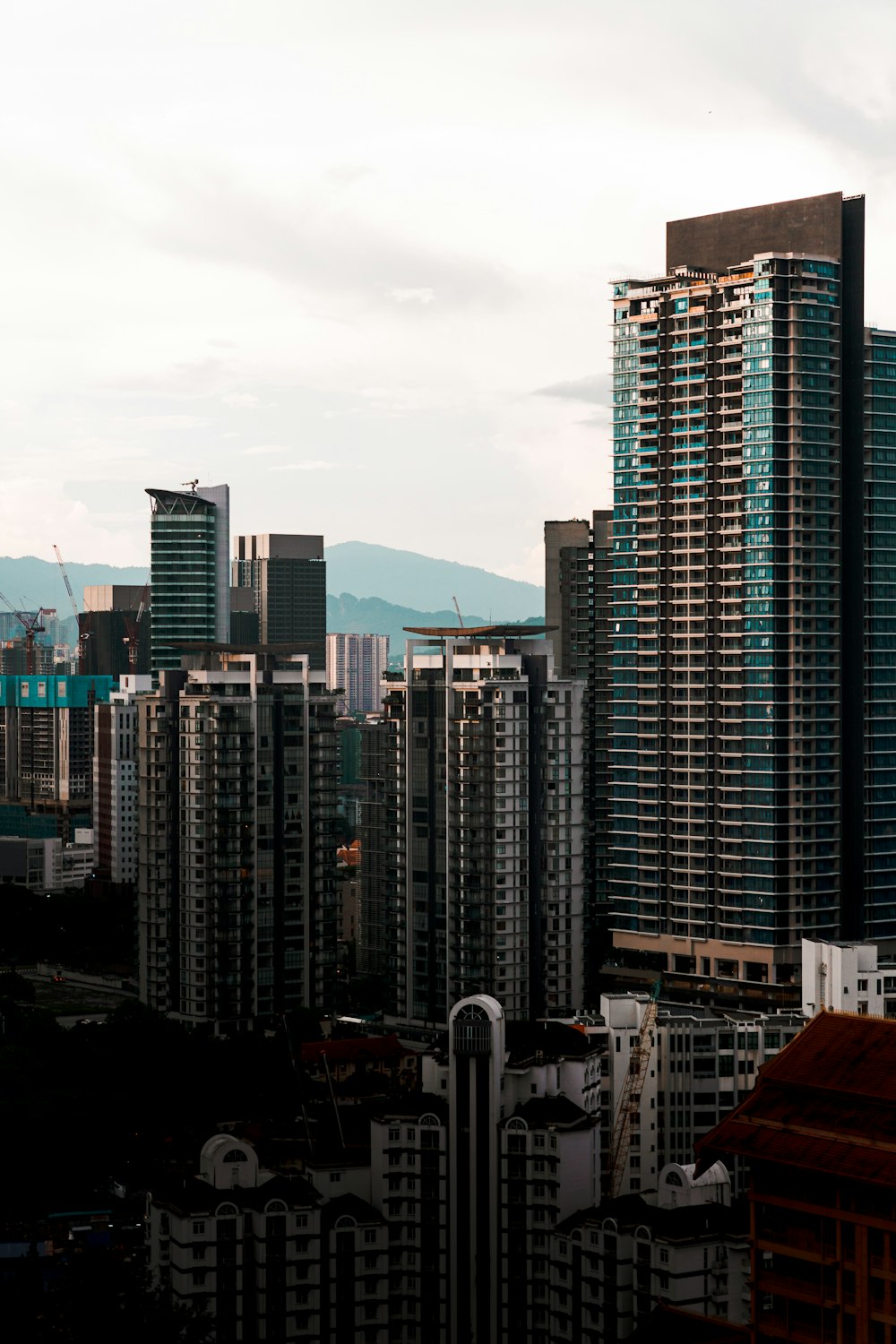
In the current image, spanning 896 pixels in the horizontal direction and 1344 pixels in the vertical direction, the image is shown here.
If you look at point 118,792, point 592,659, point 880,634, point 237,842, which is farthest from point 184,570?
point 880,634

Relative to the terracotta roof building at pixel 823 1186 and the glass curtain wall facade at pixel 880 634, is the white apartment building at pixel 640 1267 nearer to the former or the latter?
the terracotta roof building at pixel 823 1186

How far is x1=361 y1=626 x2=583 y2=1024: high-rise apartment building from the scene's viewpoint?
367ft

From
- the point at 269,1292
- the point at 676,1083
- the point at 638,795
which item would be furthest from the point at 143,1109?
the point at 638,795

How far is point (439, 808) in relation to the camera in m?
114

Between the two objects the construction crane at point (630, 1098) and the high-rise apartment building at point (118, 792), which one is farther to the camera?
the high-rise apartment building at point (118, 792)

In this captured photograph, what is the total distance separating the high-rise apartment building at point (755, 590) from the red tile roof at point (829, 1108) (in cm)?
7038

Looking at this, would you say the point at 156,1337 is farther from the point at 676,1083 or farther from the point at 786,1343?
the point at 676,1083

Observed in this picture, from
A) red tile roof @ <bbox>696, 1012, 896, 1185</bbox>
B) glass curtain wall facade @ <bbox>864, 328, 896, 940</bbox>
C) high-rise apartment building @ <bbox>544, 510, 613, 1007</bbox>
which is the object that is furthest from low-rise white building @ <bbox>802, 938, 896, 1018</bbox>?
red tile roof @ <bbox>696, 1012, 896, 1185</bbox>

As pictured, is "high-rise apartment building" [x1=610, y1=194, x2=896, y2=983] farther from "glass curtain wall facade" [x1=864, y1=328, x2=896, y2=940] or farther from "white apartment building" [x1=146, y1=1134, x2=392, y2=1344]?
"white apartment building" [x1=146, y1=1134, x2=392, y2=1344]

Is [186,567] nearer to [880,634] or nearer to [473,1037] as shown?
[880,634]

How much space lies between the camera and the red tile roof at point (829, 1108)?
143 ft

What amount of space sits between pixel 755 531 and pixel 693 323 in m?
12.9

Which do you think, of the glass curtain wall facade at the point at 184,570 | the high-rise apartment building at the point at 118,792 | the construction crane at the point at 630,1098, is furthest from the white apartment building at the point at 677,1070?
the glass curtain wall facade at the point at 184,570

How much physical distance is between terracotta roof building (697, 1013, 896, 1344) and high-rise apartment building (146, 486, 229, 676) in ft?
474
